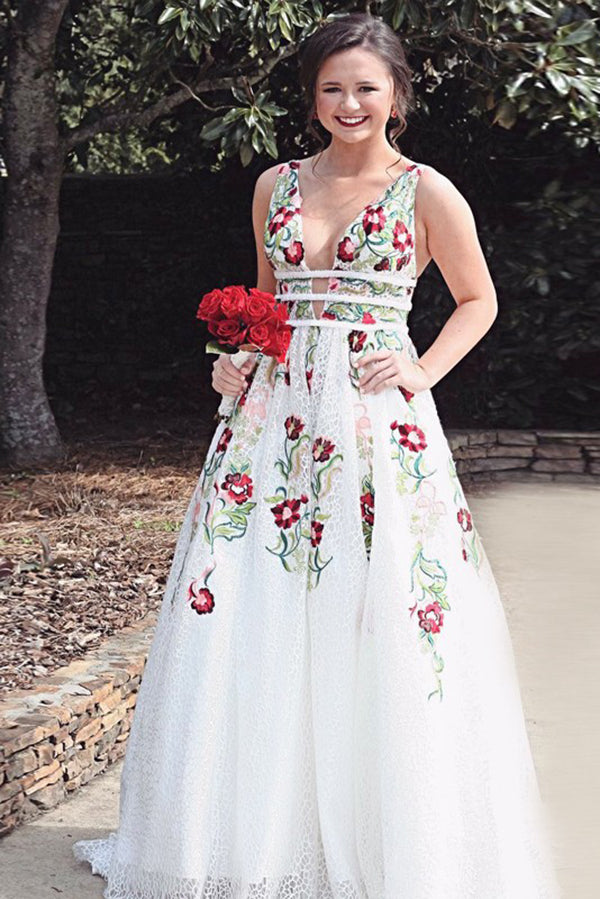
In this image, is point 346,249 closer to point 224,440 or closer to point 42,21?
point 224,440

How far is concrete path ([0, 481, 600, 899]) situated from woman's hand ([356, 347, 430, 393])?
3.73 feet

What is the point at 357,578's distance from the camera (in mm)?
2629

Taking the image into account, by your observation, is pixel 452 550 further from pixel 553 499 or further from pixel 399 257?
pixel 553 499

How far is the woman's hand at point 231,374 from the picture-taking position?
2775 millimetres

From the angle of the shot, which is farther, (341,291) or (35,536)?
(35,536)

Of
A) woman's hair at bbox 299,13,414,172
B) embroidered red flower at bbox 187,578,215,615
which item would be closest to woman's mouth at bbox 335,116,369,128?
woman's hair at bbox 299,13,414,172

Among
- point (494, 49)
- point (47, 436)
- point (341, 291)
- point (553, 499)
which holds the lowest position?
point (553, 499)

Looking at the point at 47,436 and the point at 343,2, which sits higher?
the point at 343,2

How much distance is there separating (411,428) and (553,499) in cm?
528

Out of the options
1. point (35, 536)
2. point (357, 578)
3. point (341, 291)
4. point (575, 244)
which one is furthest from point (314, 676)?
point (575, 244)

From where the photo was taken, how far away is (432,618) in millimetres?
2625

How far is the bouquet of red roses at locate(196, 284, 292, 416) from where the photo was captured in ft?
8.73

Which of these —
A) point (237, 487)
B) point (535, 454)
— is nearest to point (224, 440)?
point (237, 487)

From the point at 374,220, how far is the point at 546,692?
2206 millimetres
